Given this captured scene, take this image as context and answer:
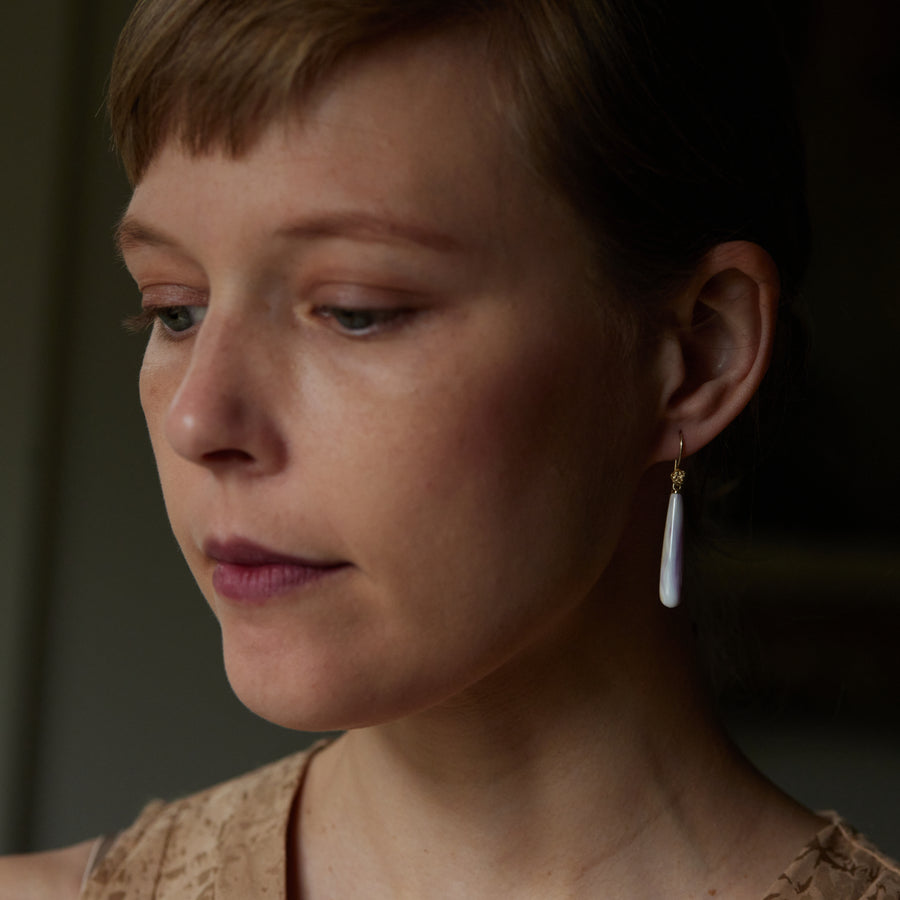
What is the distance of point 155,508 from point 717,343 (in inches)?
59.0

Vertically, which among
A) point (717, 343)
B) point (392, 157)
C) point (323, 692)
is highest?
point (392, 157)

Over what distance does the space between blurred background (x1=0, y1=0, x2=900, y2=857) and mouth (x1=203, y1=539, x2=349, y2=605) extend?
1387 millimetres

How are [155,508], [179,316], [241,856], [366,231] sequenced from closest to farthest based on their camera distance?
[366,231], [179,316], [241,856], [155,508]

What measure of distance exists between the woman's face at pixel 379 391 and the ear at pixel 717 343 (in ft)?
0.39

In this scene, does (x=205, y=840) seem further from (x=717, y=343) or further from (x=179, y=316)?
(x=717, y=343)

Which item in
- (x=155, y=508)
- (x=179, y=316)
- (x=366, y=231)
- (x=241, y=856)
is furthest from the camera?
(x=155, y=508)

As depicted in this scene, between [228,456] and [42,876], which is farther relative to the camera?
[42,876]

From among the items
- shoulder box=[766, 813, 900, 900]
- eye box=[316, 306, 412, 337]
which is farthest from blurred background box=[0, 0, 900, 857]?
eye box=[316, 306, 412, 337]

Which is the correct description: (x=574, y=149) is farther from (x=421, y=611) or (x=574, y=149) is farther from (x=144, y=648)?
(x=144, y=648)

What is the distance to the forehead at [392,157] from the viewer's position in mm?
887

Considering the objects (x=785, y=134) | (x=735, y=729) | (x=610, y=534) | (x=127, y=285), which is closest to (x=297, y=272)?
→ (x=610, y=534)

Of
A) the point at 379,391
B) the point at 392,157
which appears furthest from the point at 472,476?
the point at 392,157

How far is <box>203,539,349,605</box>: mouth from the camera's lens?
92cm

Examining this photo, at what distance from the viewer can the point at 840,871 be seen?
41.6 inches
